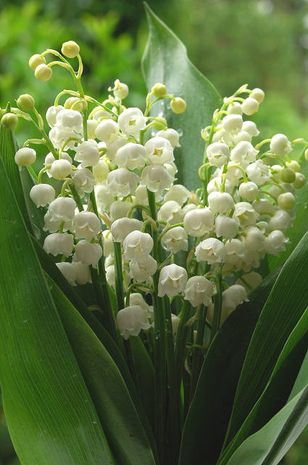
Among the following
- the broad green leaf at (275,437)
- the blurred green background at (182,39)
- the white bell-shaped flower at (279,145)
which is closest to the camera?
the broad green leaf at (275,437)

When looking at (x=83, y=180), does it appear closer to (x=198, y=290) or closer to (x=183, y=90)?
(x=198, y=290)

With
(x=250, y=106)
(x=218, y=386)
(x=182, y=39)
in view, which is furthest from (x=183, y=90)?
(x=182, y=39)

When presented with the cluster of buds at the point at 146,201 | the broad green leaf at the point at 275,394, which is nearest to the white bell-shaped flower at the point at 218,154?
the cluster of buds at the point at 146,201

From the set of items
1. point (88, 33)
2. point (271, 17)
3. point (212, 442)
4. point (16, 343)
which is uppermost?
point (16, 343)

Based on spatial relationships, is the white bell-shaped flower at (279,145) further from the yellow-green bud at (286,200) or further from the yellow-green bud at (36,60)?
the yellow-green bud at (36,60)

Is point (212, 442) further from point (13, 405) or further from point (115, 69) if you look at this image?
point (115, 69)

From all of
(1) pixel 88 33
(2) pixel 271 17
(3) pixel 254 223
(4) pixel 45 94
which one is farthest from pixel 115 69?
(2) pixel 271 17
